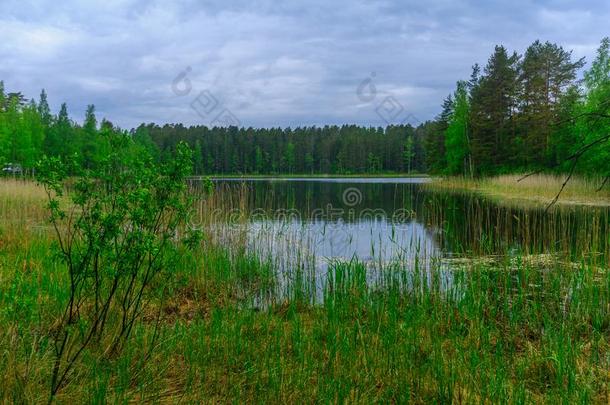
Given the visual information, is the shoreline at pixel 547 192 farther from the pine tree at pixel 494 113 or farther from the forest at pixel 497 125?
the pine tree at pixel 494 113

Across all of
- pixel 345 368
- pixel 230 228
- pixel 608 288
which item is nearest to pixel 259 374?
pixel 345 368

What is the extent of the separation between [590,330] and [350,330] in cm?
297

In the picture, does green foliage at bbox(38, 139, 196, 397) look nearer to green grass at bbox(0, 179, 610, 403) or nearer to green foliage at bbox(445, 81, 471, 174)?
green grass at bbox(0, 179, 610, 403)

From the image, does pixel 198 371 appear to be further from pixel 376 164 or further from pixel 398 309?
pixel 376 164

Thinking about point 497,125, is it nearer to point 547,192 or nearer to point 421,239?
point 547,192

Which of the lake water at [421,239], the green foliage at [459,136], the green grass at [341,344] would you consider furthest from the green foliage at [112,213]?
the green foliage at [459,136]

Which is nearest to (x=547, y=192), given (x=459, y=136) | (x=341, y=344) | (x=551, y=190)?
(x=551, y=190)

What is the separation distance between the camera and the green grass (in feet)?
11.0

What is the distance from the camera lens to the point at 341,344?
4.49 meters

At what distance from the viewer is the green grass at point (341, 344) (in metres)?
3.36

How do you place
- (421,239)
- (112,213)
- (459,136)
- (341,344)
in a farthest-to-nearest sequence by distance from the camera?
(459,136)
(421,239)
(341,344)
(112,213)

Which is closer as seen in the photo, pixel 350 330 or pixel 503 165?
pixel 350 330

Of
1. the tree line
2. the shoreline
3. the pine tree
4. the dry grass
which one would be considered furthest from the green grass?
the pine tree

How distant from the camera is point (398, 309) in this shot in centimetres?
594
